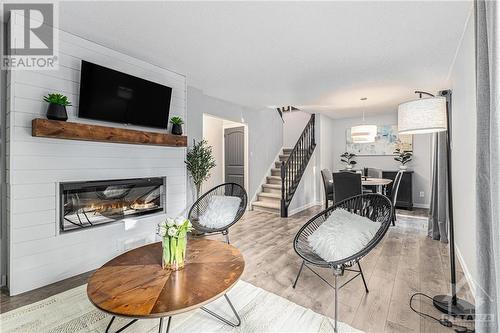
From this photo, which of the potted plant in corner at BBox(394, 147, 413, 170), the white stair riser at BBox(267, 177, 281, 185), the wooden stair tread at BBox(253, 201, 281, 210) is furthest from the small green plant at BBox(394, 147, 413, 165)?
the wooden stair tread at BBox(253, 201, 281, 210)

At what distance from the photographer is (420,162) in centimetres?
589

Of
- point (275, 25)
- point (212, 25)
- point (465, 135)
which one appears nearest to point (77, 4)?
point (212, 25)

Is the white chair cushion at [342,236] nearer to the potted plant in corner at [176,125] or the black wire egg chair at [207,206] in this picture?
the black wire egg chair at [207,206]

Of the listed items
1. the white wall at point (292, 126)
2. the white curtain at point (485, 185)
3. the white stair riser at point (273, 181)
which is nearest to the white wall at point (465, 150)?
the white curtain at point (485, 185)

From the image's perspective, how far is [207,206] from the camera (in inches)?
117

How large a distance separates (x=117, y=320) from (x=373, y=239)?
202 centimetres

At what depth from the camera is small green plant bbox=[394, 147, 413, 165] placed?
5.82 m

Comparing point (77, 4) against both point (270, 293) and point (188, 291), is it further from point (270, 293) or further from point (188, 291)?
point (270, 293)

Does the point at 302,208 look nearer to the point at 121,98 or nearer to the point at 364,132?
the point at 364,132

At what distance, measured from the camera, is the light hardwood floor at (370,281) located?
179cm

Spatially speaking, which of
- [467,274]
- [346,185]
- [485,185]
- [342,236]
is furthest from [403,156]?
[485,185]

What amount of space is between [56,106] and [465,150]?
4.04 metres

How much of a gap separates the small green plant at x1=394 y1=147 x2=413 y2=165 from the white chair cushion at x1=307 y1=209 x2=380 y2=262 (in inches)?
186

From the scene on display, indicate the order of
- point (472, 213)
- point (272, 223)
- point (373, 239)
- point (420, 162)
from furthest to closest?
1. point (420, 162)
2. point (272, 223)
3. point (472, 213)
4. point (373, 239)
